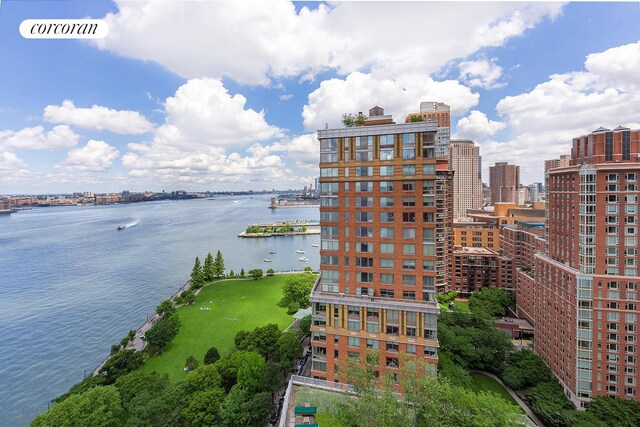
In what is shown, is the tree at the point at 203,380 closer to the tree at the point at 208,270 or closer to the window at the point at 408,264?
the window at the point at 408,264

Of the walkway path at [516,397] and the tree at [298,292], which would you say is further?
the tree at [298,292]

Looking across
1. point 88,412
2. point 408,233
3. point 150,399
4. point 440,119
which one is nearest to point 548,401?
point 408,233

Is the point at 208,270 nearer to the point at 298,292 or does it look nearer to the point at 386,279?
the point at 298,292

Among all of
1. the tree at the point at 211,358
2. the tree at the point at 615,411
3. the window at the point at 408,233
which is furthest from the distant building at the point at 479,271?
the tree at the point at 211,358

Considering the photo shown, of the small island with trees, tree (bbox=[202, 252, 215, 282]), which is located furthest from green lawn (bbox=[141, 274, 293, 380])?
the small island with trees

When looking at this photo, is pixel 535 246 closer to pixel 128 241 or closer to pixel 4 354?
pixel 4 354

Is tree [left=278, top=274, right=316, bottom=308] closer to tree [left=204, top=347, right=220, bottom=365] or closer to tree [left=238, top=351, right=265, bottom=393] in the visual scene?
tree [left=204, top=347, right=220, bottom=365]

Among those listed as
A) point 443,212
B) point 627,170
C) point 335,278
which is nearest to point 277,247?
point 443,212
